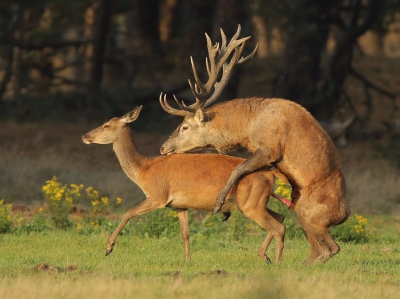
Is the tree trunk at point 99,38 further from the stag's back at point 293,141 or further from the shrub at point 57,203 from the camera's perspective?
the stag's back at point 293,141

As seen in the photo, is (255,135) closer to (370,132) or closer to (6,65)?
(370,132)

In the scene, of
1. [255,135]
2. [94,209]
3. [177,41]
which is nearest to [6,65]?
[177,41]

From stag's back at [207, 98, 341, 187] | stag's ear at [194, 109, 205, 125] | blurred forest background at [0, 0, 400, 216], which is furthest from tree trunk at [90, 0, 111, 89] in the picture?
stag's back at [207, 98, 341, 187]

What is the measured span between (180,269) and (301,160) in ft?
6.31

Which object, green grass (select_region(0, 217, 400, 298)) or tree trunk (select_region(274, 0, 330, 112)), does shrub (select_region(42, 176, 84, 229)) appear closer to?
green grass (select_region(0, 217, 400, 298))

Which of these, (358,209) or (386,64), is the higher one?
(386,64)

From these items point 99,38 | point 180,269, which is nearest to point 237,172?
point 180,269

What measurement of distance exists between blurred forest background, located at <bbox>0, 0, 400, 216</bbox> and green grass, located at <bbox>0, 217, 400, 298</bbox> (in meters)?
5.73

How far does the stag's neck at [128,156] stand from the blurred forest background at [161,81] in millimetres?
6188

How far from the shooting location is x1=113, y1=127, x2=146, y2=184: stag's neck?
1200cm

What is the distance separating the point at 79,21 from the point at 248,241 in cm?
2369

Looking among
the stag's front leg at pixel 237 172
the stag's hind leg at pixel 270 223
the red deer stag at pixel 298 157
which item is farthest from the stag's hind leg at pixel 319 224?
the stag's front leg at pixel 237 172

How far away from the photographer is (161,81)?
102 feet

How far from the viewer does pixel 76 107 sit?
93.1 ft
